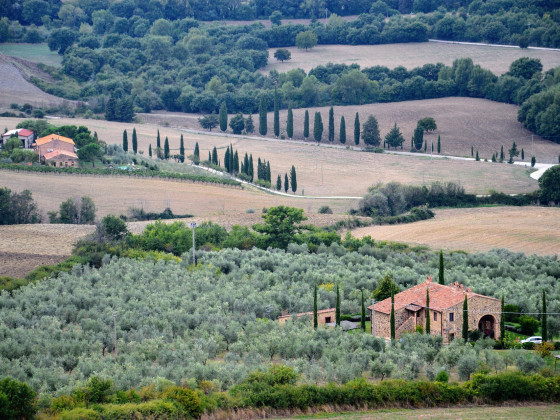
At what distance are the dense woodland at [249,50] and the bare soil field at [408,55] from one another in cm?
304

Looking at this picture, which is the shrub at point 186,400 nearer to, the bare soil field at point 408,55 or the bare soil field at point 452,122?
the bare soil field at point 452,122

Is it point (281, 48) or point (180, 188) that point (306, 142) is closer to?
point (180, 188)

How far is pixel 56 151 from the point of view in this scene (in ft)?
269

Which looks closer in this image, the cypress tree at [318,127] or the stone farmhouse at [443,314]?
the stone farmhouse at [443,314]

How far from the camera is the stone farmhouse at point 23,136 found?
87375mm

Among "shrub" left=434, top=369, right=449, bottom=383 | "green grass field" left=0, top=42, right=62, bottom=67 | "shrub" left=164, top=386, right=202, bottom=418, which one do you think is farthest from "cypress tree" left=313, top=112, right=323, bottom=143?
"shrub" left=164, top=386, right=202, bottom=418

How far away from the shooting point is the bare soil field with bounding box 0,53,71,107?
115062mm

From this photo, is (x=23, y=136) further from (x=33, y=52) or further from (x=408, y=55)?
(x=408, y=55)

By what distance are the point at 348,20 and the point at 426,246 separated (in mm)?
117547

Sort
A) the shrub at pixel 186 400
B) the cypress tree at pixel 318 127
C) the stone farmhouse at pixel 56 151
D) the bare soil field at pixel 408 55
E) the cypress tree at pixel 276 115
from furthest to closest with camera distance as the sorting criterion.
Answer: the bare soil field at pixel 408 55, the cypress tree at pixel 276 115, the cypress tree at pixel 318 127, the stone farmhouse at pixel 56 151, the shrub at pixel 186 400

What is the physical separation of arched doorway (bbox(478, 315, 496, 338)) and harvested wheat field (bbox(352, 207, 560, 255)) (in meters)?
18.4

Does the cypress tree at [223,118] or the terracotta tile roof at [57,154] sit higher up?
the cypress tree at [223,118]

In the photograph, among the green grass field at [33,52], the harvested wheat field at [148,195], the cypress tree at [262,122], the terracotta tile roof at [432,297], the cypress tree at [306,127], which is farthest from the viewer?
the green grass field at [33,52]

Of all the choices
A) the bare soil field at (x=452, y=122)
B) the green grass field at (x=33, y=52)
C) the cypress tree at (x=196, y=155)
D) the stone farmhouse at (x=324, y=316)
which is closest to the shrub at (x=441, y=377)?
the stone farmhouse at (x=324, y=316)
